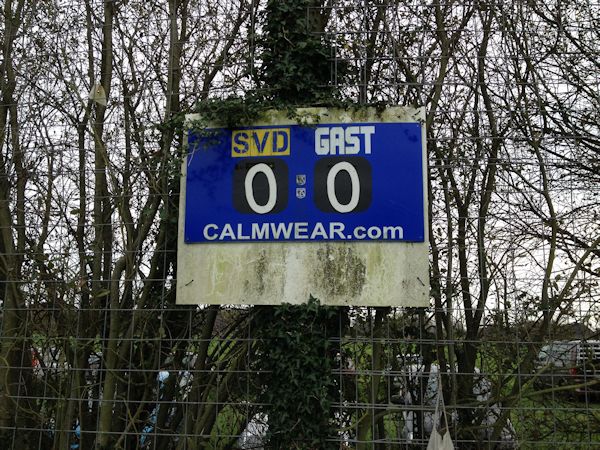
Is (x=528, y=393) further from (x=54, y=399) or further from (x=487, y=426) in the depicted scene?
(x=54, y=399)

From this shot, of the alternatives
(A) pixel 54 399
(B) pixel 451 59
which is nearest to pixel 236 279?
(A) pixel 54 399

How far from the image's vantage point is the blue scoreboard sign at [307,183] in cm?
452

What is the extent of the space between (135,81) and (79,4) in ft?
3.14

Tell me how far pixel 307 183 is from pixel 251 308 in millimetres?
1117

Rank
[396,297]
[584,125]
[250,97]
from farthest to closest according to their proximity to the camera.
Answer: [584,125] < [250,97] < [396,297]

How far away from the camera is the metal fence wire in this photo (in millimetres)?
4695

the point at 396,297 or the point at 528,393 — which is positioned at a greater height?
the point at 396,297

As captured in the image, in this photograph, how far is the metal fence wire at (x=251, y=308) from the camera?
4695 millimetres

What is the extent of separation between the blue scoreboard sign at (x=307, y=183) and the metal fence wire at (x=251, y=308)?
370mm

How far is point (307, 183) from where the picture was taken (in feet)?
15.2

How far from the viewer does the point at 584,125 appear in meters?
5.29

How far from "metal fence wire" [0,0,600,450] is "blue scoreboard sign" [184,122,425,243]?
0.37 meters

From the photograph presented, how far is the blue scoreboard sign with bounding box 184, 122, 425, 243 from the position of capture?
4.52 meters

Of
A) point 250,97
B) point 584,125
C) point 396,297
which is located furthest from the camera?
point 584,125
